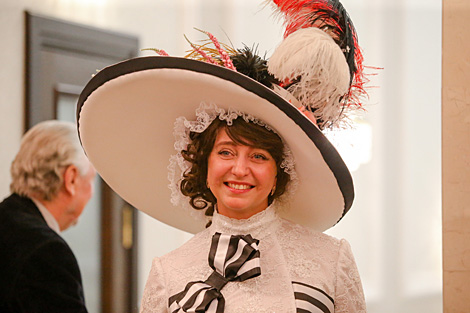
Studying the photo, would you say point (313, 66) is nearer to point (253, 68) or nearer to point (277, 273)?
point (253, 68)

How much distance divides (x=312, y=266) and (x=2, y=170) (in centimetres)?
215

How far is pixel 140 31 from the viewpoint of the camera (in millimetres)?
3576

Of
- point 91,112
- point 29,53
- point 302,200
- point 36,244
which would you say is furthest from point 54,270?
point 29,53

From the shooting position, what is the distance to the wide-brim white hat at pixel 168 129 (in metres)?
1.20

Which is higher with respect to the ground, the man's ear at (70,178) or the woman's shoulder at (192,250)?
the man's ear at (70,178)

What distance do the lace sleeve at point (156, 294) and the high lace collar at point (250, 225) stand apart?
182mm

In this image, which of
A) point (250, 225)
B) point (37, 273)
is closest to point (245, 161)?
point (250, 225)

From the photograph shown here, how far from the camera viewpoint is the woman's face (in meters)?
1.29

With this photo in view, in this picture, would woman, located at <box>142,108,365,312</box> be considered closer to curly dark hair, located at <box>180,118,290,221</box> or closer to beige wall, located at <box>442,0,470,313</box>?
curly dark hair, located at <box>180,118,290,221</box>

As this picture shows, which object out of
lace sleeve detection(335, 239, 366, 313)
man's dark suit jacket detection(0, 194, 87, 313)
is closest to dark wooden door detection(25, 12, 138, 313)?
man's dark suit jacket detection(0, 194, 87, 313)

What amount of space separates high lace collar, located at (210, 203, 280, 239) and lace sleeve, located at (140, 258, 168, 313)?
0.18 metres

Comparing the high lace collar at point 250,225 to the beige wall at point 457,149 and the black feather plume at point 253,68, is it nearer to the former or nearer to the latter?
the black feather plume at point 253,68

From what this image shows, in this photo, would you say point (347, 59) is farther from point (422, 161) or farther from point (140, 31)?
point (422, 161)

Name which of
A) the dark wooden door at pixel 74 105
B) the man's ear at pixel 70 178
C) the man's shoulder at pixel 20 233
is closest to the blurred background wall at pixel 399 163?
the dark wooden door at pixel 74 105
